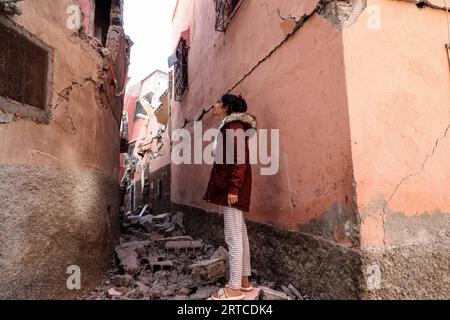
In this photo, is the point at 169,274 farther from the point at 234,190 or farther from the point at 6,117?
the point at 6,117

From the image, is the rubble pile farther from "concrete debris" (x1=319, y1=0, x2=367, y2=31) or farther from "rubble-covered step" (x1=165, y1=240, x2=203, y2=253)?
"concrete debris" (x1=319, y1=0, x2=367, y2=31)

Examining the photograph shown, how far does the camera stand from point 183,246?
217 inches

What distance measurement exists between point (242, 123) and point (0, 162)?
206 centimetres

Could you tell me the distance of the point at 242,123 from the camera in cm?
321

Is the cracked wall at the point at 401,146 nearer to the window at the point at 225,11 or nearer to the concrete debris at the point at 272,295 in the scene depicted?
the concrete debris at the point at 272,295

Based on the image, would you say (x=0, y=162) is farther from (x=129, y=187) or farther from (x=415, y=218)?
(x=129, y=187)

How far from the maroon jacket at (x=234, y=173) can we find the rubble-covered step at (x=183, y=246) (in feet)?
8.35

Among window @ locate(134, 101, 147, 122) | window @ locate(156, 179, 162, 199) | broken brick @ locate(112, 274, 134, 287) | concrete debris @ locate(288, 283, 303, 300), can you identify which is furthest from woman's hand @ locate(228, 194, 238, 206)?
window @ locate(134, 101, 147, 122)

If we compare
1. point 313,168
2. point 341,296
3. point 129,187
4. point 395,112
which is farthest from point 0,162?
point 129,187

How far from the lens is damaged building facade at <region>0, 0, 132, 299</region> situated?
8.63 ft

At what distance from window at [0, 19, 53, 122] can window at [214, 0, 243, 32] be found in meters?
2.91

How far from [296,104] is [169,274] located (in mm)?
2745

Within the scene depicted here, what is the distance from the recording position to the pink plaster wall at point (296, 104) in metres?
2.60

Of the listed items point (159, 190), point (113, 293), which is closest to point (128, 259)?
point (113, 293)
